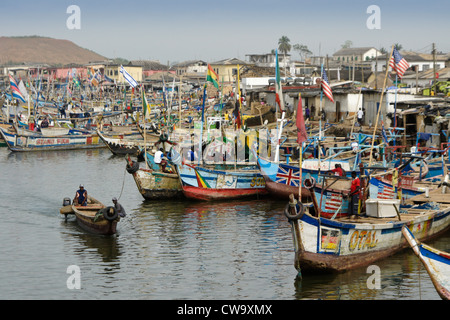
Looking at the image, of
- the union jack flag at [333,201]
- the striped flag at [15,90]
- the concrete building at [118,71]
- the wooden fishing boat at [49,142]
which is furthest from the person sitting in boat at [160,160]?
the concrete building at [118,71]

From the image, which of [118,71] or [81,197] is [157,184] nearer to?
[81,197]

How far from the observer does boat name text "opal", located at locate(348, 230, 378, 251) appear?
18.1m

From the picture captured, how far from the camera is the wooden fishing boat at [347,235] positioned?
17.2 meters

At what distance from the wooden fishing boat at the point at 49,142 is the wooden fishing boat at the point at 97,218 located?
1199 inches

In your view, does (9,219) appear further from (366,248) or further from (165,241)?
(366,248)

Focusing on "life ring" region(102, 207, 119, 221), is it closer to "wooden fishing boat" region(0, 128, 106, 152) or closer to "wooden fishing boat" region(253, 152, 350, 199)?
"wooden fishing boat" region(253, 152, 350, 199)

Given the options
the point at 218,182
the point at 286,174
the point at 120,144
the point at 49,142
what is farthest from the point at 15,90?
the point at 286,174

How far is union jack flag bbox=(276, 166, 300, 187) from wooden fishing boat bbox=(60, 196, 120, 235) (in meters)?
8.07

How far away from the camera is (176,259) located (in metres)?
20.9

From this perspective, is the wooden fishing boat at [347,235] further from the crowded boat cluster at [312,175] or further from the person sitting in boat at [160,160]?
the person sitting in boat at [160,160]

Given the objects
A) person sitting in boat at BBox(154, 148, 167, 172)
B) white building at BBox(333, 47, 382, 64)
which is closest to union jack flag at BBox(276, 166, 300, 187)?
person sitting in boat at BBox(154, 148, 167, 172)

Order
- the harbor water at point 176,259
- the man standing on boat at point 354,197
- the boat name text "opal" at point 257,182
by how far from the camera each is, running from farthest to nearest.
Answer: the boat name text "opal" at point 257,182
the man standing on boat at point 354,197
the harbor water at point 176,259
